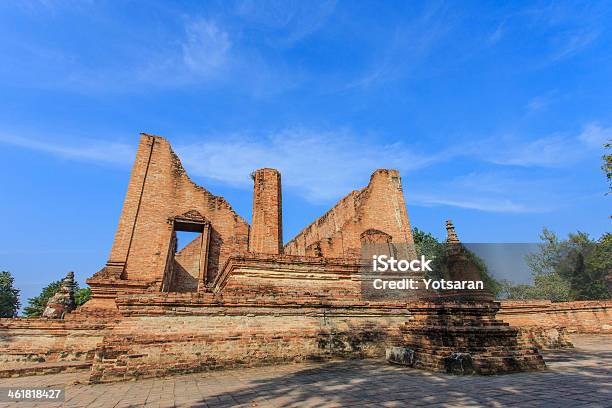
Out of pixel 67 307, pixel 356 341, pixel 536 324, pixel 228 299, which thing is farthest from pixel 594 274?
pixel 67 307

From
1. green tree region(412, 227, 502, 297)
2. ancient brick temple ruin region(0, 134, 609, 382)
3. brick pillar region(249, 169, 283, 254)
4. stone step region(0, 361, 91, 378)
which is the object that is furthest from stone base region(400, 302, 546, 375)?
green tree region(412, 227, 502, 297)

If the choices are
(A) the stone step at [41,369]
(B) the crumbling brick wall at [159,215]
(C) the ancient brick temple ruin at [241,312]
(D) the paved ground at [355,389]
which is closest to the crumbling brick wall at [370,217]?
(C) the ancient brick temple ruin at [241,312]

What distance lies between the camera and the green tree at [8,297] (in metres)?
32.7

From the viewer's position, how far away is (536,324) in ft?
33.4

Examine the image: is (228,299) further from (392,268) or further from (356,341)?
(392,268)

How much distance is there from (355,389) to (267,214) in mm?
7535

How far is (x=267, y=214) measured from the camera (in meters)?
11.1

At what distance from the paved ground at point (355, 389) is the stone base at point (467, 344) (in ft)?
0.92

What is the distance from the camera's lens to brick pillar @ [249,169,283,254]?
419 inches

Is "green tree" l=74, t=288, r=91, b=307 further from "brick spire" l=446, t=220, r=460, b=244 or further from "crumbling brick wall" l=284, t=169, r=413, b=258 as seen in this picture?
"brick spire" l=446, t=220, r=460, b=244

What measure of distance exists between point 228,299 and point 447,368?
4226 mm

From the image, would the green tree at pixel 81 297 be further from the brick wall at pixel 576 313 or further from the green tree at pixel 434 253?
the brick wall at pixel 576 313

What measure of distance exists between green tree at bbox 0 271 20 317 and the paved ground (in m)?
38.7

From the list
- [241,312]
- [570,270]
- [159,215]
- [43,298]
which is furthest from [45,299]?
[570,270]
